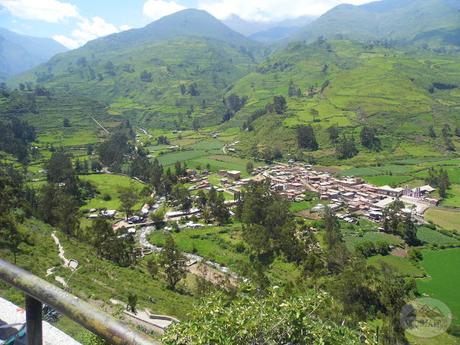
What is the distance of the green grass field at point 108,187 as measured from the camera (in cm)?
5166

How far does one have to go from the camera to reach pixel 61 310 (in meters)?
1.87

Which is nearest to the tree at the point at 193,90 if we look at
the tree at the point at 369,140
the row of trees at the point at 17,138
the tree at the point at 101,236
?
the row of trees at the point at 17,138

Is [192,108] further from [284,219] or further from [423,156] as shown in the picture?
[284,219]

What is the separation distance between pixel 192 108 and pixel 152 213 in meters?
75.4

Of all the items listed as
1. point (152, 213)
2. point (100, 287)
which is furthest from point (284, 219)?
point (100, 287)

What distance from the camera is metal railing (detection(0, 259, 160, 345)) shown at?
5.62 feet

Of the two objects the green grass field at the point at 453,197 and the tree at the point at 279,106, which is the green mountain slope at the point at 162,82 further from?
the green grass field at the point at 453,197

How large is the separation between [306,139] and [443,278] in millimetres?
46609

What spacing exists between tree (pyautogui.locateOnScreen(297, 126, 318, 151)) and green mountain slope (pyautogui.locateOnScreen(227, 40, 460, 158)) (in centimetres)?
153

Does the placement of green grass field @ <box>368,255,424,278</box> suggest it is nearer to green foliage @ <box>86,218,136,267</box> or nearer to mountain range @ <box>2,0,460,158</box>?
green foliage @ <box>86,218,136,267</box>

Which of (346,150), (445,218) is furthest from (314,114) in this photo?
(445,218)

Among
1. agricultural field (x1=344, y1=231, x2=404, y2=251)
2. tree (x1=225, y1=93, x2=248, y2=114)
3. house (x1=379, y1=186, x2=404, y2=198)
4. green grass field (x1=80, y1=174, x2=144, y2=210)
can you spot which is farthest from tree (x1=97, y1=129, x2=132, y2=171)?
tree (x1=225, y1=93, x2=248, y2=114)

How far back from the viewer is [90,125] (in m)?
94.6

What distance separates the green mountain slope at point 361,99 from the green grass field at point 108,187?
28.4 meters
